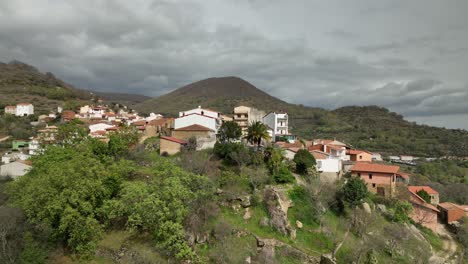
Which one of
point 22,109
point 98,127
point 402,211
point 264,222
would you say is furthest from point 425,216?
point 22,109

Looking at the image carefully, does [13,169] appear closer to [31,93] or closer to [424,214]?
[424,214]

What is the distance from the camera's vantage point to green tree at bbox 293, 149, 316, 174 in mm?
36684

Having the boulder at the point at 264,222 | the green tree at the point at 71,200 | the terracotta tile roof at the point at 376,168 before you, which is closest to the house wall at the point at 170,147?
the green tree at the point at 71,200

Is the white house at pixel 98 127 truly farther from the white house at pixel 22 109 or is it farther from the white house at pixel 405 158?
the white house at pixel 405 158

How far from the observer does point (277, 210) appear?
2891cm

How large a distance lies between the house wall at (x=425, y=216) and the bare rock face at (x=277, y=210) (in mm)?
21852

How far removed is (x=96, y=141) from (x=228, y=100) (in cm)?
15057

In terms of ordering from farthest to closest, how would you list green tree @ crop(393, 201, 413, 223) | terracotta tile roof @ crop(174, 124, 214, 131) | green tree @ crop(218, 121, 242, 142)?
1. terracotta tile roof @ crop(174, 124, 214, 131)
2. green tree @ crop(218, 121, 242, 142)
3. green tree @ crop(393, 201, 413, 223)

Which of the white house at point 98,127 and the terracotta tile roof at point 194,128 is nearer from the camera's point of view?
the terracotta tile roof at point 194,128

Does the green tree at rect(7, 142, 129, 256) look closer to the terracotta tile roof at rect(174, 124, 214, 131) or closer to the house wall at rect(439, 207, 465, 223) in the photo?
the terracotta tile roof at rect(174, 124, 214, 131)

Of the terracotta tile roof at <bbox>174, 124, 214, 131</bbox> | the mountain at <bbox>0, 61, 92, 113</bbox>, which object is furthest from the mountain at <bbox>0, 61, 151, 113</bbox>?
the terracotta tile roof at <bbox>174, 124, 214, 131</bbox>

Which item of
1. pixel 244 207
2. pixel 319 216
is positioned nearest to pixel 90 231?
pixel 244 207

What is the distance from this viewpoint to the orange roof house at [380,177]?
131 ft

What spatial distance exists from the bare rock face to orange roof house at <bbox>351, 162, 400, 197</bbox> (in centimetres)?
1638
